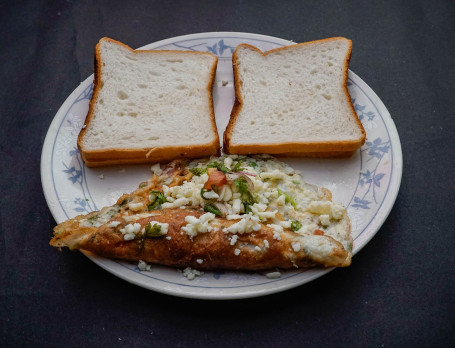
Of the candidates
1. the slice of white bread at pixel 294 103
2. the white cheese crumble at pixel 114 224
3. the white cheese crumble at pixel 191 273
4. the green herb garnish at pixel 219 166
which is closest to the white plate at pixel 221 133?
the white cheese crumble at pixel 191 273

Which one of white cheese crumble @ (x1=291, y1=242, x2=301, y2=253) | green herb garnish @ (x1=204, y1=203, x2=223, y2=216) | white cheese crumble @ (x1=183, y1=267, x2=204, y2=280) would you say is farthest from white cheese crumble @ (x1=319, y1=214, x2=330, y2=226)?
white cheese crumble @ (x1=183, y1=267, x2=204, y2=280)

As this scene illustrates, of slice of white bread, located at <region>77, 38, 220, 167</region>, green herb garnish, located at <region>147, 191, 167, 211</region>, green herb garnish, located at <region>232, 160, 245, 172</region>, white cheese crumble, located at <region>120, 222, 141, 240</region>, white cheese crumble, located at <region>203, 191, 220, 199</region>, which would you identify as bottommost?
white cheese crumble, located at <region>120, 222, 141, 240</region>

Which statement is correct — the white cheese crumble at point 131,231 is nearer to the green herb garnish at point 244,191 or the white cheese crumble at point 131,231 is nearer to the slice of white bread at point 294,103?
the green herb garnish at point 244,191

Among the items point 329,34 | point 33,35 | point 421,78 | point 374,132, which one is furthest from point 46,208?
point 421,78

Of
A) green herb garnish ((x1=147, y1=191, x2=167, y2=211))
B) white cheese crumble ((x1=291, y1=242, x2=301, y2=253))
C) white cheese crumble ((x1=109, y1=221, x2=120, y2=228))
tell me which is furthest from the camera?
green herb garnish ((x1=147, y1=191, x2=167, y2=211))

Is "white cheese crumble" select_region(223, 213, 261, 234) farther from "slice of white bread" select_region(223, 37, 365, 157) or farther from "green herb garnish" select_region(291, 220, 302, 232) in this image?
"slice of white bread" select_region(223, 37, 365, 157)

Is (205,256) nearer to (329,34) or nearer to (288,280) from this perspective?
(288,280)

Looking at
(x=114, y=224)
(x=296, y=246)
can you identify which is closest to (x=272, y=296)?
(x=296, y=246)
